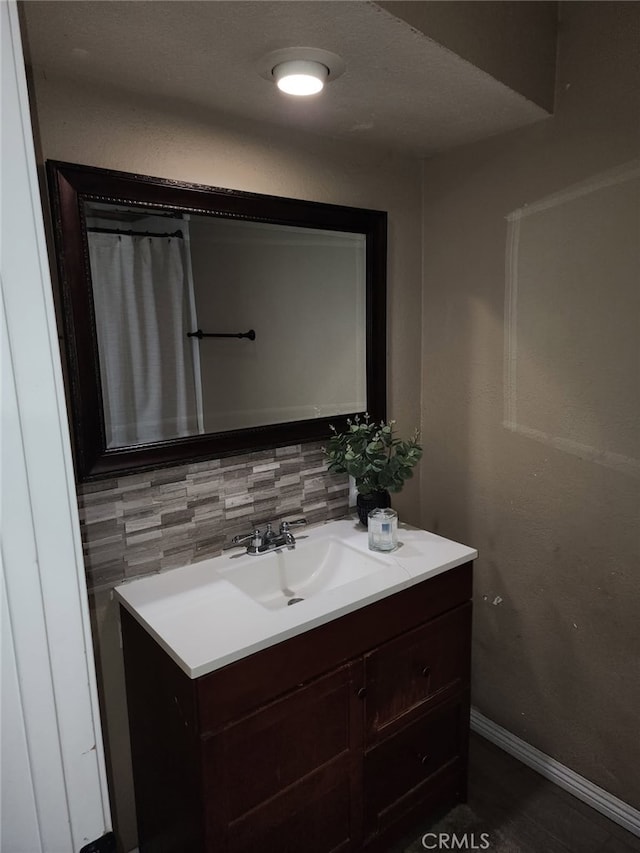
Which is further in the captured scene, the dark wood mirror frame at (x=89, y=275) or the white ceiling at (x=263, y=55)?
the dark wood mirror frame at (x=89, y=275)

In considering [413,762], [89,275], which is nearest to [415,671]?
[413,762]

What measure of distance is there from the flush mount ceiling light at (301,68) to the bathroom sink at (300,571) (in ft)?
4.14

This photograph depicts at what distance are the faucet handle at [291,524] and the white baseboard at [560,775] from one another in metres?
1.07

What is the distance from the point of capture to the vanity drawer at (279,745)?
47.3 inches

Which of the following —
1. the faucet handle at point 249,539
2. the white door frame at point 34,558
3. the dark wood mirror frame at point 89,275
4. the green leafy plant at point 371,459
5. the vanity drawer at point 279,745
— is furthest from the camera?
the green leafy plant at point 371,459

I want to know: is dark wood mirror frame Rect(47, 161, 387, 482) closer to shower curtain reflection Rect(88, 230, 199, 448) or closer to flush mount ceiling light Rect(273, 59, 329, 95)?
shower curtain reflection Rect(88, 230, 199, 448)

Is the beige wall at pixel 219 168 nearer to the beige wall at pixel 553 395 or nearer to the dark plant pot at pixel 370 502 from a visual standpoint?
the beige wall at pixel 553 395

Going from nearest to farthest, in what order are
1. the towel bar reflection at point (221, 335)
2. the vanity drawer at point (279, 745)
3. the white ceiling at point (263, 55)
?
the white ceiling at point (263, 55) < the vanity drawer at point (279, 745) < the towel bar reflection at point (221, 335)

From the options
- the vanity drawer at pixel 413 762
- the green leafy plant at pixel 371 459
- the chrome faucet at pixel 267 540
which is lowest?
the vanity drawer at pixel 413 762

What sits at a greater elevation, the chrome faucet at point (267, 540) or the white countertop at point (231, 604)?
the chrome faucet at point (267, 540)

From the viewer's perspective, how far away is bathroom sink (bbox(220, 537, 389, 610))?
1624mm

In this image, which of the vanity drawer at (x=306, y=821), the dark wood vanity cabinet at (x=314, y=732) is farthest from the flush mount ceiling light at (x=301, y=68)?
the vanity drawer at (x=306, y=821)

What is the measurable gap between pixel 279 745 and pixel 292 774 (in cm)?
10

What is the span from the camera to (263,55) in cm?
122
